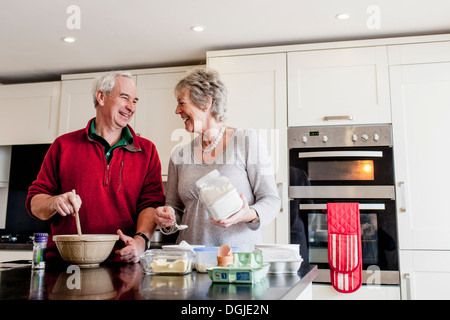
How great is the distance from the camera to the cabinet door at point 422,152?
7.75ft

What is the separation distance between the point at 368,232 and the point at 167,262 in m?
1.72

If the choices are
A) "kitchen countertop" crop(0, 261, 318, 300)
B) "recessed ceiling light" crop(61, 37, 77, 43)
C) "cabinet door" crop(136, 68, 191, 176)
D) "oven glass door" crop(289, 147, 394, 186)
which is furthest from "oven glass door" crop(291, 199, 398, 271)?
"recessed ceiling light" crop(61, 37, 77, 43)

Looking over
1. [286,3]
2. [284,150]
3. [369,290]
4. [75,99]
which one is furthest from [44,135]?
[369,290]

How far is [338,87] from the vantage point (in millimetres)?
2578

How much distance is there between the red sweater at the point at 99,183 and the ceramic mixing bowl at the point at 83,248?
0.32 metres

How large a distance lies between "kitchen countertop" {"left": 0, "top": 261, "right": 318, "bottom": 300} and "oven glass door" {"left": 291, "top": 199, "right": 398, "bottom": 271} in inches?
56.6

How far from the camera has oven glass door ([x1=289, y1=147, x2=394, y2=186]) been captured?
2449 mm

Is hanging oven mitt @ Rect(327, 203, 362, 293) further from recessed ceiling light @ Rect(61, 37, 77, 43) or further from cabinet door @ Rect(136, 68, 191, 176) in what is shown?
recessed ceiling light @ Rect(61, 37, 77, 43)

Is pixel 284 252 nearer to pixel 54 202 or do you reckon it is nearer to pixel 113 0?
pixel 54 202

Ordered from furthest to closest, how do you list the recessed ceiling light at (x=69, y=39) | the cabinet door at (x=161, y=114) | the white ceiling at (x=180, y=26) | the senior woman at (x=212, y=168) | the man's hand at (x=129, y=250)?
the cabinet door at (x=161, y=114) < the recessed ceiling light at (x=69, y=39) < the white ceiling at (x=180, y=26) < the senior woman at (x=212, y=168) < the man's hand at (x=129, y=250)

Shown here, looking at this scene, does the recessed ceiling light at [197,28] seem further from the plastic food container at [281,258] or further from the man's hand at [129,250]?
the plastic food container at [281,258]

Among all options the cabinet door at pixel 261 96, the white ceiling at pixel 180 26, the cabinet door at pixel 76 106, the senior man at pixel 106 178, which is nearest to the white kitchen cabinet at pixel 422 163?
the white ceiling at pixel 180 26

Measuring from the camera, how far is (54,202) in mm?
1211

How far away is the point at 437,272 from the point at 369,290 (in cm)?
39
